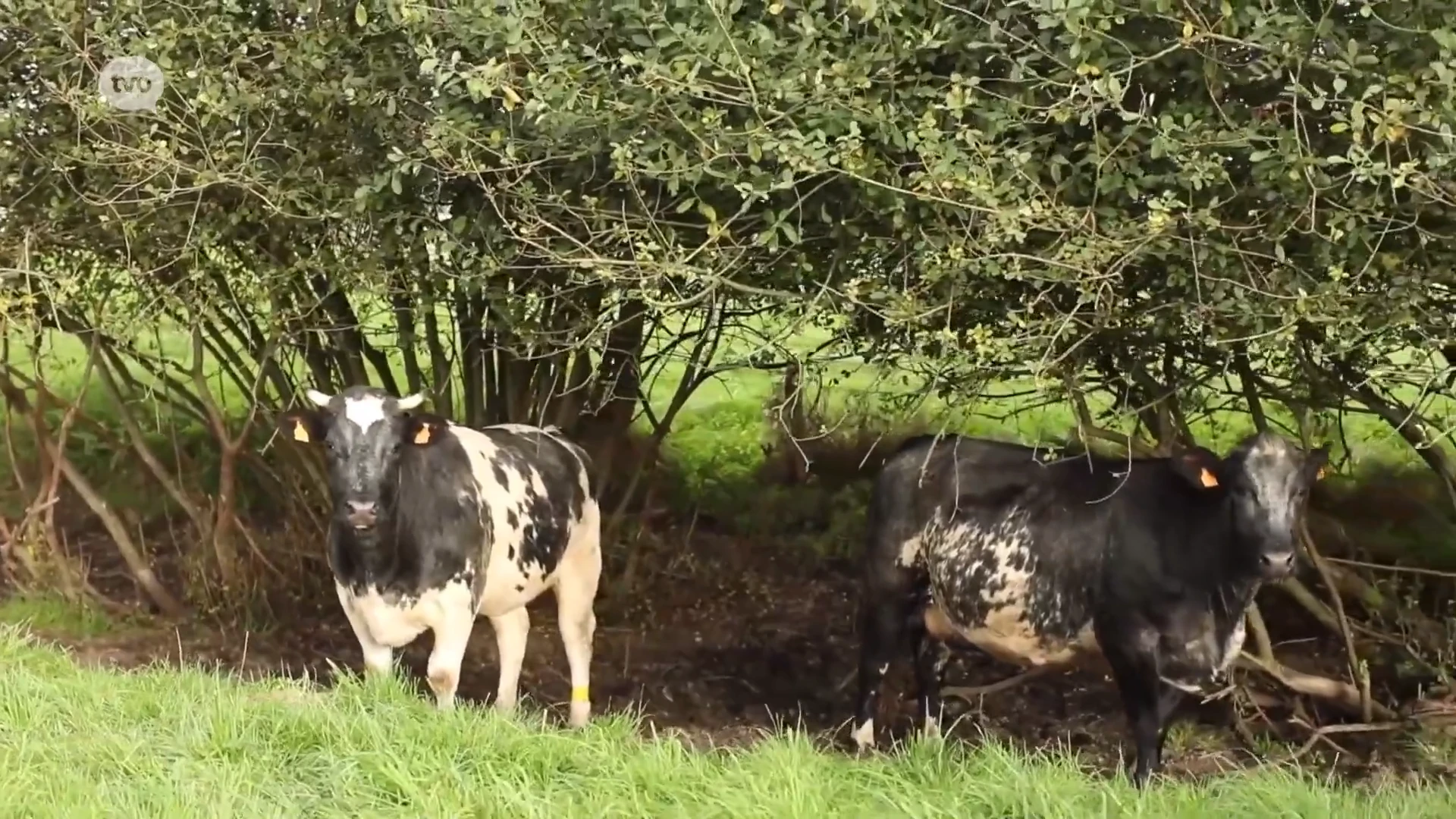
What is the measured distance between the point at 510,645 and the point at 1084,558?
8.66 feet

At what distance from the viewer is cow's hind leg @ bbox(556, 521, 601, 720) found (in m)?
6.55

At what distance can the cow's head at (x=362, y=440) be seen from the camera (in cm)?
516

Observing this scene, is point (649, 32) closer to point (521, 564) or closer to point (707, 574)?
point (521, 564)

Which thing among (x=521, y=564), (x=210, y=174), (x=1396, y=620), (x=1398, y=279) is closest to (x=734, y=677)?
(x=521, y=564)

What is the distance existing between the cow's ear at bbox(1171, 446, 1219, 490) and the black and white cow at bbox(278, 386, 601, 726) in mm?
2815

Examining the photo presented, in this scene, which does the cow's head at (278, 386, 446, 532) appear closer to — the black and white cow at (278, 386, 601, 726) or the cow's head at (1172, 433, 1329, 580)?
the black and white cow at (278, 386, 601, 726)

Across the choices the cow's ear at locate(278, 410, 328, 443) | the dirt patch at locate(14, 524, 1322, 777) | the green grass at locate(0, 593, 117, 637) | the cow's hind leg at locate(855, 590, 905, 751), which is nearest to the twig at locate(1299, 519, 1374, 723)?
the dirt patch at locate(14, 524, 1322, 777)

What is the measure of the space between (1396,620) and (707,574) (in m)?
4.30

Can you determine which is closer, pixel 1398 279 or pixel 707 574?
pixel 1398 279

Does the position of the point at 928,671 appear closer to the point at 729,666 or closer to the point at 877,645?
the point at 877,645

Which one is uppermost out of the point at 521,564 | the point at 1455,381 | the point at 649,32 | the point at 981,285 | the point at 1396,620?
the point at 649,32

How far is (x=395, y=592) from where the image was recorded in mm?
5512

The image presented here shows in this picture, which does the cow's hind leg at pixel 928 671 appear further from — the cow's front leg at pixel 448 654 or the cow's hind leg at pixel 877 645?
the cow's front leg at pixel 448 654

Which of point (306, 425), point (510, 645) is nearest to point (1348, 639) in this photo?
point (510, 645)
